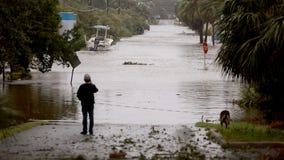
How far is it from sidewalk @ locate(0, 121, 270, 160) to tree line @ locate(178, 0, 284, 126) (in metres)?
1.58

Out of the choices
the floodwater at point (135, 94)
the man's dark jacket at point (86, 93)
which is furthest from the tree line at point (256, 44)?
the floodwater at point (135, 94)

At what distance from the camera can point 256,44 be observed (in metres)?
11.5

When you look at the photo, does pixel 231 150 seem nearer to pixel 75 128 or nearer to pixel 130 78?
pixel 75 128

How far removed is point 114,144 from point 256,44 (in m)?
3.62

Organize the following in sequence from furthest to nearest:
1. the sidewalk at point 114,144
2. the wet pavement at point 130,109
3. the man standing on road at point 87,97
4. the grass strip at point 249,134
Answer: the man standing on road at point 87,97 → the grass strip at point 249,134 → the wet pavement at point 130,109 → the sidewalk at point 114,144

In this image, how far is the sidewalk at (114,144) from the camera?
449 inches

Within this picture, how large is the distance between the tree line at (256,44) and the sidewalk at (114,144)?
1585mm

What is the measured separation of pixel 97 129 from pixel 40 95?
12.9 m

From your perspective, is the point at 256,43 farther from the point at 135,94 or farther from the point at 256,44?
the point at 135,94

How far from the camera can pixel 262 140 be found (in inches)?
500

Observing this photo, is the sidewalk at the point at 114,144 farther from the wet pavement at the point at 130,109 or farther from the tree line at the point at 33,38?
the tree line at the point at 33,38

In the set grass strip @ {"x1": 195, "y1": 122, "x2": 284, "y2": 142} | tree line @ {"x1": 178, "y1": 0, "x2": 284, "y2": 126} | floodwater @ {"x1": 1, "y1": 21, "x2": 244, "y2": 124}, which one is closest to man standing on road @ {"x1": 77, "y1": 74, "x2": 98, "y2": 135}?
grass strip @ {"x1": 195, "y1": 122, "x2": 284, "y2": 142}

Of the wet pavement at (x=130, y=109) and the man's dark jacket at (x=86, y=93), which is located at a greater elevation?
the man's dark jacket at (x=86, y=93)

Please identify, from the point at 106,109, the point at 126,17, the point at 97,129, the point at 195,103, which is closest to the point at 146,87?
the point at 195,103
